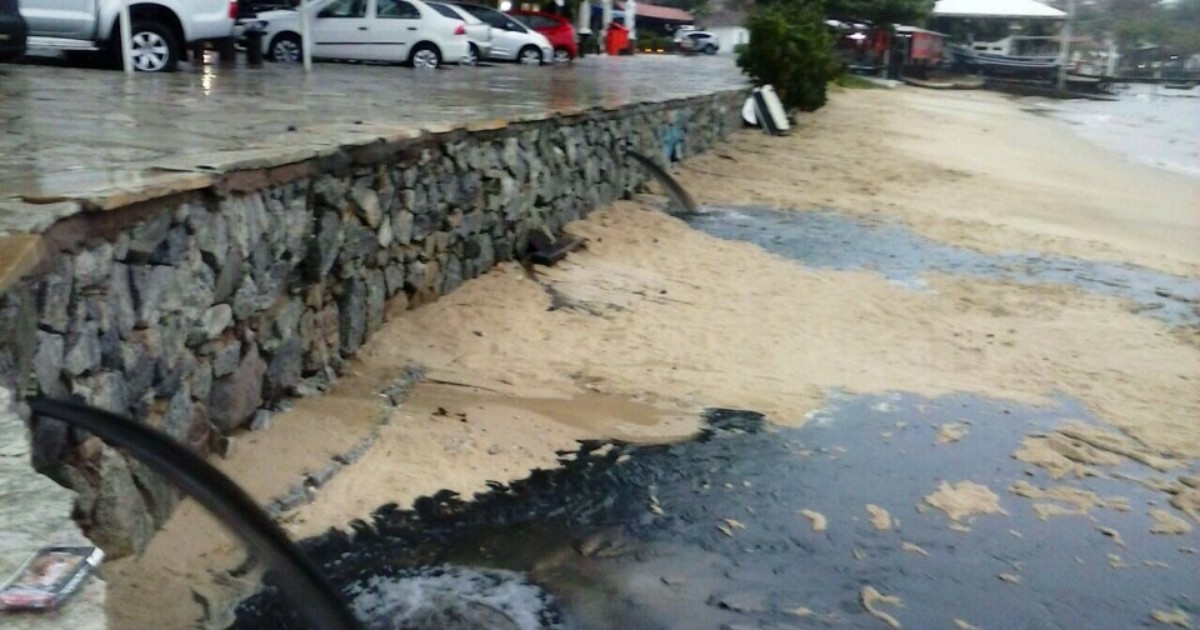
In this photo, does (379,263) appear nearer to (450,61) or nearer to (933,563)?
(933,563)

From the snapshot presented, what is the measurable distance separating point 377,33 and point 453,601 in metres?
19.1

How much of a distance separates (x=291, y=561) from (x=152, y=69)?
484 inches

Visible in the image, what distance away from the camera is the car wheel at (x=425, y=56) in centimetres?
2227

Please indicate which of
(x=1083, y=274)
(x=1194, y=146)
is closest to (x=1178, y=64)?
(x=1194, y=146)

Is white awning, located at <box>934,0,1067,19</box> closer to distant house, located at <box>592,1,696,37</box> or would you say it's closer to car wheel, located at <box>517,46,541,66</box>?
distant house, located at <box>592,1,696,37</box>

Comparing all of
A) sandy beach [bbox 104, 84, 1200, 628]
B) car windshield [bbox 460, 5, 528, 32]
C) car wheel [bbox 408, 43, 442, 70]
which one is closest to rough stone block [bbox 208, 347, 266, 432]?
sandy beach [bbox 104, 84, 1200, 628]

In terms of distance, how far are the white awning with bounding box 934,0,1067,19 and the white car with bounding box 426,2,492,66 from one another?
41.9 meters

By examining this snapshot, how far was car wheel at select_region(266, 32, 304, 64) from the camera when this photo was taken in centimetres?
2186

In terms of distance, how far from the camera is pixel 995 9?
210 feet

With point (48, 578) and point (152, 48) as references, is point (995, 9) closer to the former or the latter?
point (152, 48)

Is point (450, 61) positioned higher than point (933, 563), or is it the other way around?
point (450, 61)

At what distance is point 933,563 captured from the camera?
204 inches

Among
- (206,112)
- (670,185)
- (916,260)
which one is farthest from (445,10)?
(206,112)

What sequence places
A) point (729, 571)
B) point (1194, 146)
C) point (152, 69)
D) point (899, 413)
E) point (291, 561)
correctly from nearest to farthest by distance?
point (291, 561)
point (729, 571)
point (899, 413)
point (152, 69)
point (1194, 146)
